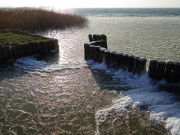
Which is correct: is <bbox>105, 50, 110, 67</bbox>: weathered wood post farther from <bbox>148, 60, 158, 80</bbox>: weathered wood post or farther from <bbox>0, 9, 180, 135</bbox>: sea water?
<bbox>148, 60, 158, 80</bbox>: weathered wood post

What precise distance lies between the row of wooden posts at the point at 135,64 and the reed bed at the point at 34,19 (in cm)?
992

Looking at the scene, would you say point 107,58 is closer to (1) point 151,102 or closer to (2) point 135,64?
(2) point 135,64

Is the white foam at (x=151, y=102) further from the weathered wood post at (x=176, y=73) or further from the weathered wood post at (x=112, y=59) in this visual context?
the weathered wood post at (x=112, y=59)

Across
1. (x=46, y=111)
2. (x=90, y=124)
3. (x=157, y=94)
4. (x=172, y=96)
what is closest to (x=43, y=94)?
(x=46, y=111)

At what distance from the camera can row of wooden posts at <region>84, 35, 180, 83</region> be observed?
16.8 ft

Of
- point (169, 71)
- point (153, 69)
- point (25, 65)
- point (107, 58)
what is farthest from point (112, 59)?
point (25, 65)

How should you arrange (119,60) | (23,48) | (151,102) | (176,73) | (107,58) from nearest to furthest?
(151,102) → (176,73) → (119,60) → (107,58) → (23,48)

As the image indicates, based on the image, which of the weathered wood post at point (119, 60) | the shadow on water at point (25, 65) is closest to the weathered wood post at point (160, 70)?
the weathered wood post at point (119, 60)

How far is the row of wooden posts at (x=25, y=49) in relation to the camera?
7339 mm

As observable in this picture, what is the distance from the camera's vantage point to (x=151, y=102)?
14.2ft

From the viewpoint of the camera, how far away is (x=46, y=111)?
3998 millimetres

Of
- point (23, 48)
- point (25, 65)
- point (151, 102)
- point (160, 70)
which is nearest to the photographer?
point (151, 102)

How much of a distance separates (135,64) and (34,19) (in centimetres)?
1404

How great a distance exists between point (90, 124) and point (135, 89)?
2.11 metres
